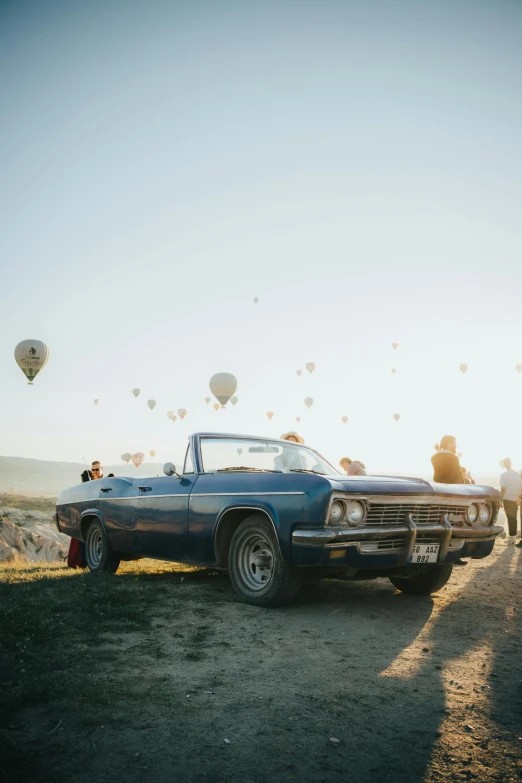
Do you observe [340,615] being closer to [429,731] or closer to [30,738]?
[429,731]

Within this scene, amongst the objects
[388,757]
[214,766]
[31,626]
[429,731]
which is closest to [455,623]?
[429,731]

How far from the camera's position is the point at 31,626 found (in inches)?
156

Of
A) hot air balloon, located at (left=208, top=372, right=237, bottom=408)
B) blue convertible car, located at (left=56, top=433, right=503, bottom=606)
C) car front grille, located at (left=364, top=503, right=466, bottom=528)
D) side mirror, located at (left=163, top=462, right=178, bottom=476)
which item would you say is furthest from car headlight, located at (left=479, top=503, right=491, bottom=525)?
hot air balloon, located at (left=208, top=372, right=237, bottom=408)

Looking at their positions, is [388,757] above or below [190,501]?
below

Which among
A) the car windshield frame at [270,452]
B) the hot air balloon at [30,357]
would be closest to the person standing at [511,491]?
the car windshield frame at [270,452]

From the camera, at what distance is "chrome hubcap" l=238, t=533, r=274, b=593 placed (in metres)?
4.70

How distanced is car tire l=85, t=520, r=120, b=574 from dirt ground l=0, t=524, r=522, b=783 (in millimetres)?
1218

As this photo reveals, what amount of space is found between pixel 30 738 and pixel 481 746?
1.93m

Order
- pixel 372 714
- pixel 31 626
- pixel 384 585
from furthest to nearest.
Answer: pixel 384 585 → pixel 31 626 → pixel 372 714

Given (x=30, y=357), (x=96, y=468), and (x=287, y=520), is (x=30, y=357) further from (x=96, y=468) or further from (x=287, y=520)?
(x=287, y=520)

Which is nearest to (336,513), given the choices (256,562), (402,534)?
(402,534)

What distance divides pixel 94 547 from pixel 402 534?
4065mm

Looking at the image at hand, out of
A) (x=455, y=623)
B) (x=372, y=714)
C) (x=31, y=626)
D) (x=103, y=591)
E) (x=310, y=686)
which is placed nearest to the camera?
(x=372, y=714)

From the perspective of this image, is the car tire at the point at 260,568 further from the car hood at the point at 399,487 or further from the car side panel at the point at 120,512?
the car side panel at the point at 120,512
